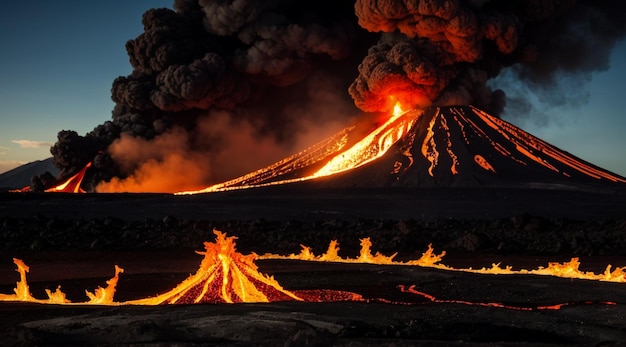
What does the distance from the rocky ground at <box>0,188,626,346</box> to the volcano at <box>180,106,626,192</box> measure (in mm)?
3451

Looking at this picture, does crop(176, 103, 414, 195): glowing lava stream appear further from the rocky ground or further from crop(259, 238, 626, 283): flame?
crop(259, 238, 626, 283): flame

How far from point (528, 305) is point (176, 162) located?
4258 cm

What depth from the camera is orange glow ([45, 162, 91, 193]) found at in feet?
156

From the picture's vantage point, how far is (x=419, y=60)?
4038cm

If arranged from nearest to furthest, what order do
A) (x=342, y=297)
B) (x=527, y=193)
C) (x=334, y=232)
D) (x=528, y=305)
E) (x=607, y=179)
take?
1. (x=528, y=305)
2. (x=342, y=297)
3. (x=334, y=232)
4. (x=527, y=193)
5. (x=607, y=179)

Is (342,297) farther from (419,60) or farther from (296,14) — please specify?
(296,14)

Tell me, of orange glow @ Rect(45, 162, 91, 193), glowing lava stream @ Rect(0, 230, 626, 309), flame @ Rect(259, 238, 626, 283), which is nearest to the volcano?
orange glow @ Rect(45, 162, 91, 193)

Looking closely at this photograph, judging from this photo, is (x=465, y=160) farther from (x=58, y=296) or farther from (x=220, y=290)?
(x=58, y=296)

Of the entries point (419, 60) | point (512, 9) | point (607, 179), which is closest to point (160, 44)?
point (419, 60)

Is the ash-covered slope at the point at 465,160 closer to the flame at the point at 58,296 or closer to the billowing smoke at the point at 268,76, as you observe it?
the billowing smoke at the point at 268,76

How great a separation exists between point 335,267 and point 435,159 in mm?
31716

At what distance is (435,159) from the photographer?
4550 cm

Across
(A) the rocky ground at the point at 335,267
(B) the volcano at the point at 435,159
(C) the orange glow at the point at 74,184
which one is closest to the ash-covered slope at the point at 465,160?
(B) the volcano at the point at 435,159

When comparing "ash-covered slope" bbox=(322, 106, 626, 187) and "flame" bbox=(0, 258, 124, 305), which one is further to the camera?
"ash-covered slope" bbox=(322, 106, 626, 187)
